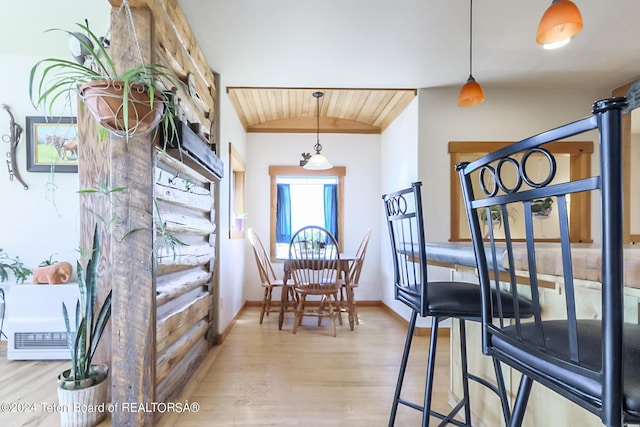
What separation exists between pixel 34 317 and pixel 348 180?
354cm

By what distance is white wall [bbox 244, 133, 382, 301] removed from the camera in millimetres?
4512

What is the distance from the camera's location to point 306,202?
4.66m

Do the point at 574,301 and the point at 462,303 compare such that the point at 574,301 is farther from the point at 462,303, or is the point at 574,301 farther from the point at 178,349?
the point at 178,349

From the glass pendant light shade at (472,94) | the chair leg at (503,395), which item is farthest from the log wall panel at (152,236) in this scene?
the glass pendant light shade at (472,94)

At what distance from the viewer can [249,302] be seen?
14.4ft

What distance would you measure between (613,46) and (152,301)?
364 cm

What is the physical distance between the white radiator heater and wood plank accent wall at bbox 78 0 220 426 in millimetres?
837

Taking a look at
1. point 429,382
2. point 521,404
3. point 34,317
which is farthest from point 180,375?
point 521,404

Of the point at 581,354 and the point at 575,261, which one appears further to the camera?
the point at 575,261

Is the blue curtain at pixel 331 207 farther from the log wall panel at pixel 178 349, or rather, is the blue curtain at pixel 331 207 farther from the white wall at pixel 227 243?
the log wall panel at pixel 178 349

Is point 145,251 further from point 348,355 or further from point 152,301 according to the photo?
point 348,355

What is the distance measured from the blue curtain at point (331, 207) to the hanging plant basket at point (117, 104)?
3385 millimetres

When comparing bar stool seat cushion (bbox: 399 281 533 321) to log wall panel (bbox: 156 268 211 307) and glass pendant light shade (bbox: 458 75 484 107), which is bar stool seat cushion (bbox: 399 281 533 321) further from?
glass pendant light shade (bbox: 458 75 484 107)

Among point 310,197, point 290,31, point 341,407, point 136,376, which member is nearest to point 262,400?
point 341,407
